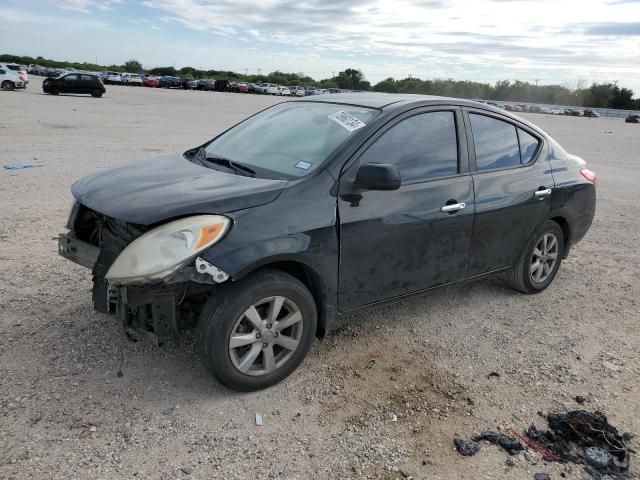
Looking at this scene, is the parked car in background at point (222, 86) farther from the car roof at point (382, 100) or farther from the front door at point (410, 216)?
the front door at point (410, 216)

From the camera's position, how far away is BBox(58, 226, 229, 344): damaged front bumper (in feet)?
9.83

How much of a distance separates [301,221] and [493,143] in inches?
81.3

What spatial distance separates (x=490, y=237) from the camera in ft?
14.7

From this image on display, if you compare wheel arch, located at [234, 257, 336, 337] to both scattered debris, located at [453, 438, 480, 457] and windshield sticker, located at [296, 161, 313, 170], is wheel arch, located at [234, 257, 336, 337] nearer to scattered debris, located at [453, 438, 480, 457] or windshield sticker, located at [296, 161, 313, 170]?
windshield sticker, located at [296, 161, 313, 170]

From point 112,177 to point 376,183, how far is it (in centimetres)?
175

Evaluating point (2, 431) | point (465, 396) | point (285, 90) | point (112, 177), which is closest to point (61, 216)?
point (112, 177)

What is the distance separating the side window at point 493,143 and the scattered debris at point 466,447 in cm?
214

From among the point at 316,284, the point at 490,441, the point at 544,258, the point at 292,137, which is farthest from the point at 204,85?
the point at 490,441

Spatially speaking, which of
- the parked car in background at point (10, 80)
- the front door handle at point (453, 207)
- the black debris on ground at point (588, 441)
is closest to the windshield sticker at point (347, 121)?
the front door handle at point (453, 207)

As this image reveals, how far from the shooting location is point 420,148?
404 cm

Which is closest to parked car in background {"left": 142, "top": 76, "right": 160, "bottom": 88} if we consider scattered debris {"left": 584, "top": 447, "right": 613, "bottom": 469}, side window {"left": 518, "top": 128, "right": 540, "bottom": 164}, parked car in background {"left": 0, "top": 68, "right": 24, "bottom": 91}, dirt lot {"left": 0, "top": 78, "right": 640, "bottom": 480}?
parked car in background {"left": 0, "top": 68, "right": 24, "bottom": 91}

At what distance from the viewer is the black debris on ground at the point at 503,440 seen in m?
3.04

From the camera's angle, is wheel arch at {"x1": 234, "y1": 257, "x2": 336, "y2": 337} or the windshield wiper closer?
wheel arch at {"x1": 234, "y1": 257, "x2": 336, "y2": 337}

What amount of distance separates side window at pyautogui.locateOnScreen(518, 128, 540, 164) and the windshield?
1.64m
